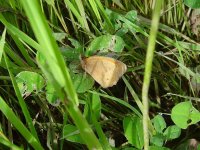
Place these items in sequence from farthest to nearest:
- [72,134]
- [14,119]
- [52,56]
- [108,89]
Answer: [108,89] → [72,134] → [14,119] → [52,56]

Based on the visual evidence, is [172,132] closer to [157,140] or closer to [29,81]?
[157,140]

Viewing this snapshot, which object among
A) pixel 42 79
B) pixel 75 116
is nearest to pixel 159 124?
pixel 42 79

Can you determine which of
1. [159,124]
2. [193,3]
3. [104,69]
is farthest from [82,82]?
[193,3]

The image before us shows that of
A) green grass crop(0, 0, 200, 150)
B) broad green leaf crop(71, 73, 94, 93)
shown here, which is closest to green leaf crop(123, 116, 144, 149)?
green grass crop(0, 0, 200, 150)

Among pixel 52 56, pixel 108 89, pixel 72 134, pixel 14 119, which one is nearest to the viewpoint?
pixel 52 56

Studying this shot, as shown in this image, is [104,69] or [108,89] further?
[108,89]

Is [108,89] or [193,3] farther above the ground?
Answer: [193,3]

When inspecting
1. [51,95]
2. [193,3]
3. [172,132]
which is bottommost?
[172,132]

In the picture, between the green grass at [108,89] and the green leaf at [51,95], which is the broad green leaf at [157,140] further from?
the green leaf at [51,95]
